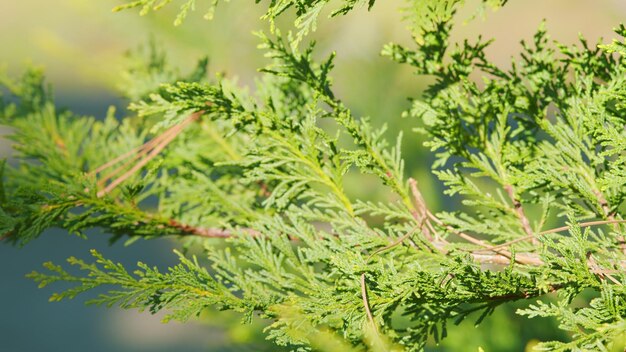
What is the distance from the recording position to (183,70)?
1985mm

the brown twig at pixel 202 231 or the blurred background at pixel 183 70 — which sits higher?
the blurred background at pixel 183 70

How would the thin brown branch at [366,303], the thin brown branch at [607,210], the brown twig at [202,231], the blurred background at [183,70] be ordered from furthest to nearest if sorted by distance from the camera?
1. the blurred background at [183,70]
2. the brown twig at [202,231]
3. the thin brown branch at [607,210]
4. the thin brown branch at [366,303]

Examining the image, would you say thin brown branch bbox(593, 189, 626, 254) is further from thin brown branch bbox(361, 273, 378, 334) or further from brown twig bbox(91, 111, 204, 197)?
brown twig bbox(91, 111, 204, 197)

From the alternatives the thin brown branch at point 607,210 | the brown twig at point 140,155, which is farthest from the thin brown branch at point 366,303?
the brown twig at point 140,155

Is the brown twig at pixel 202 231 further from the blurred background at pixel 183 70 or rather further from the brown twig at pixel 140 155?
the blurred background at pixel 183 70

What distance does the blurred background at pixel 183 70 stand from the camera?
159cm

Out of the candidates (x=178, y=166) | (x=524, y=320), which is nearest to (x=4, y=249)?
(x=178, y=166)

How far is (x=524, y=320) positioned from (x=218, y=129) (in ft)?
2.84

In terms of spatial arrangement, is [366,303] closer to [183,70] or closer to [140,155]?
[140,155]

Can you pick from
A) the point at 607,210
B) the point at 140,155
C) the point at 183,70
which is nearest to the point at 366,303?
the point at 607,210

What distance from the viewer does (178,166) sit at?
3.77 ft

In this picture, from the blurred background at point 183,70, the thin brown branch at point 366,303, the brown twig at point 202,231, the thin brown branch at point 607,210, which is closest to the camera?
the thin brown branch at point 366,303

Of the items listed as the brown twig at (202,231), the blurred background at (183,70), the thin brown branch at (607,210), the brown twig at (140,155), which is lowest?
the thin brown branch at (607,210)

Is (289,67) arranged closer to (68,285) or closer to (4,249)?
(68,285)
